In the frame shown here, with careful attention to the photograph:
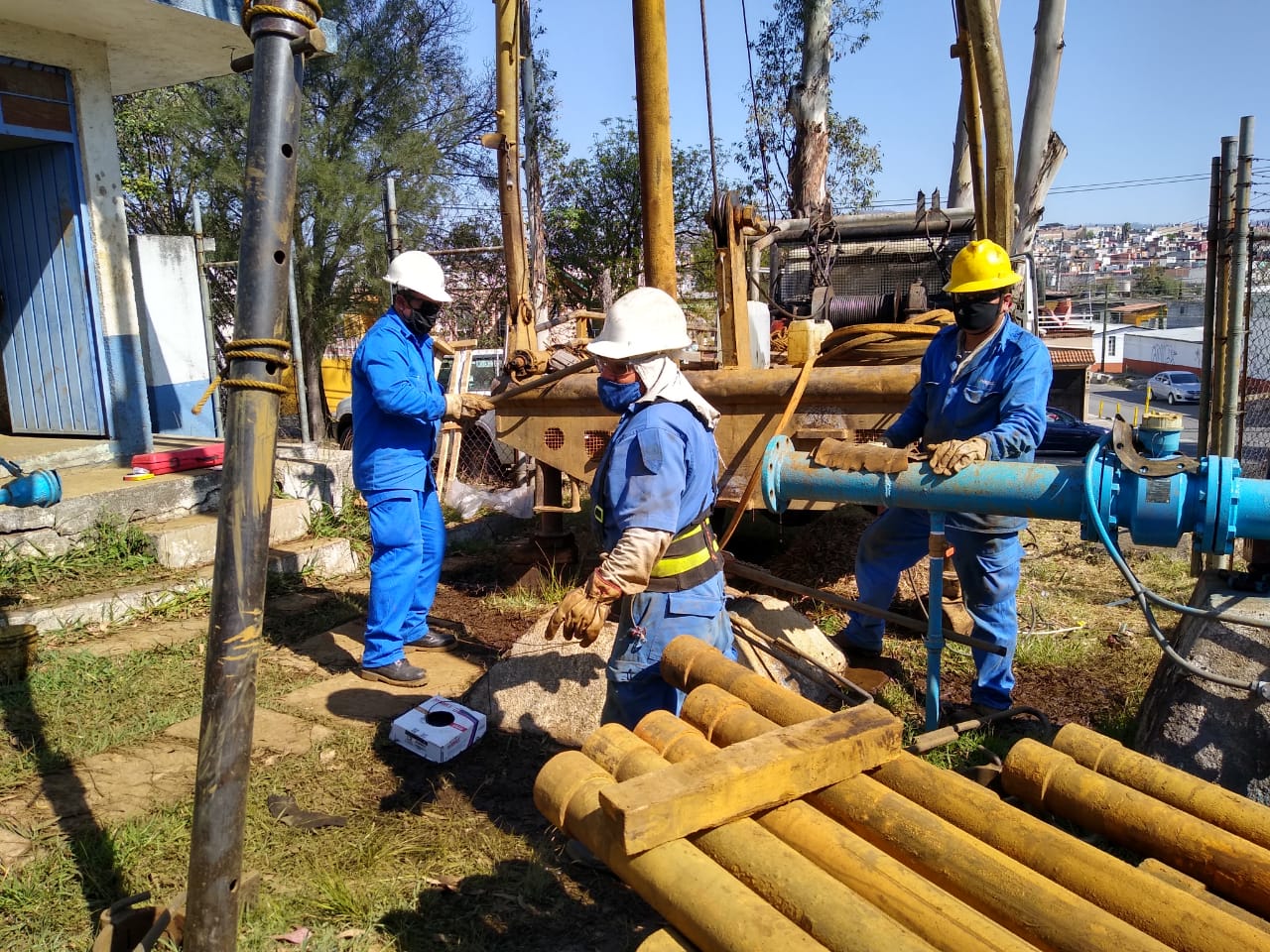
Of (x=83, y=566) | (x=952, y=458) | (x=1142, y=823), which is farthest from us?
(x=83, y=566)

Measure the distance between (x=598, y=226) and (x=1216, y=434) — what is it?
15014mm

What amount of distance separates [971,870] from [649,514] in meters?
1.32

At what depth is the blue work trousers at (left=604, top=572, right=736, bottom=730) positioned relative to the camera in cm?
285

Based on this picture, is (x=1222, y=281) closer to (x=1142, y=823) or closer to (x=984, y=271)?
(x=984, y=271)

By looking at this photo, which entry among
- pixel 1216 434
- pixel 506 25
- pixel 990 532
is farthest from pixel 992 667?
pixel 506 25

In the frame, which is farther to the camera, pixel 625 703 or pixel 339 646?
pixel 339 646

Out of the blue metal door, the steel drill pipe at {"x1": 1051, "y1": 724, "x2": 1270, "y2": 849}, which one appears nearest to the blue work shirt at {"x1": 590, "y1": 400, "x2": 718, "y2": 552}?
the steel drill pipe at {"x1": 1051, "y1": 724, "x2": 1270, "y2": 849}

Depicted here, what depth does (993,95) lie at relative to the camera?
4.61 m

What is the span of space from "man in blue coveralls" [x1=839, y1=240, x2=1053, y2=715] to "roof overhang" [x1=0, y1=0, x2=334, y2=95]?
5.38 m

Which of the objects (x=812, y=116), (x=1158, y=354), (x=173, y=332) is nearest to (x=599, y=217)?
(x=812, y=116)

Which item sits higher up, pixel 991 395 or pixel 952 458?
pixel 991 395

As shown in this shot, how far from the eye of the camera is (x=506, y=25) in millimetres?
6547

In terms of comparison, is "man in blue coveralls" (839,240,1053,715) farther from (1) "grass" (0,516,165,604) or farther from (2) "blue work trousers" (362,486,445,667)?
(1) "grass" (0,516,165,604)

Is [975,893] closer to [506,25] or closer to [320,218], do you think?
[506,25]
